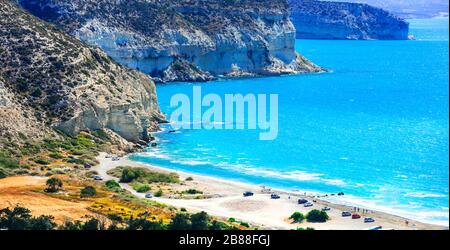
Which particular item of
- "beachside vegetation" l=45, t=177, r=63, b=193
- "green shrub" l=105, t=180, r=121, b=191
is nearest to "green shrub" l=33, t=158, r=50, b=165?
"green shrub" l=105, t=180, r=121, b=191

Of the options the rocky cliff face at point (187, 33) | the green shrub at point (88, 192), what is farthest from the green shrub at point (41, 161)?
the rocky cliff face at point (187, 33)

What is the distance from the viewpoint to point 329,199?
55.7 metres

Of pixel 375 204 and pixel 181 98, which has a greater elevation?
pixel 181 98

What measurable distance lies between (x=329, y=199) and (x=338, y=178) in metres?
8.55

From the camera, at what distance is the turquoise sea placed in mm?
59594

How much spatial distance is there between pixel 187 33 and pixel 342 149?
78.5 meters

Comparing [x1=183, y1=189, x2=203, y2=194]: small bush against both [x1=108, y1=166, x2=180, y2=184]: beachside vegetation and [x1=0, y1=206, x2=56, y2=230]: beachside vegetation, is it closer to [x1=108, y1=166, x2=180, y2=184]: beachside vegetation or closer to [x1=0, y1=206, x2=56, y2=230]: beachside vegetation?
Result: [x1=108, y1=166, x2=180, y2=184]: beachside vegetation

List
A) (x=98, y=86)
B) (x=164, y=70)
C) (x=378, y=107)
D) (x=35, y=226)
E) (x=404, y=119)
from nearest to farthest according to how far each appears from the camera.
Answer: (x=35, y=226) < (x=98, y=86) < (x=404, y=119) < (x=378, y=107) < (x=164, y=70)

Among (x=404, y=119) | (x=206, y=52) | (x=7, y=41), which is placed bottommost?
(x=404, y=119)

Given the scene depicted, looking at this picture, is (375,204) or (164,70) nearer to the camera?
(375,204)

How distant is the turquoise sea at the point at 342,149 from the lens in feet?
196
